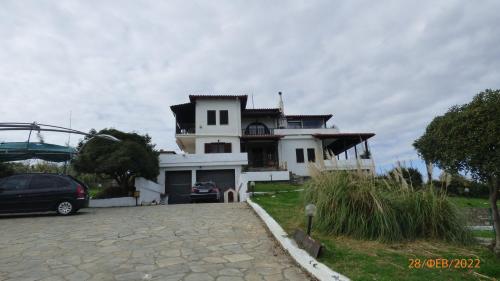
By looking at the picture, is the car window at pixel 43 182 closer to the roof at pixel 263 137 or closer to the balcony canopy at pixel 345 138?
the roof at pixel 263 137

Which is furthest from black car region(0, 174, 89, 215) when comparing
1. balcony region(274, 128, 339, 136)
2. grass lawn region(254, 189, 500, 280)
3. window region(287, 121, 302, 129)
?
window region(287, 121, 302, 129)

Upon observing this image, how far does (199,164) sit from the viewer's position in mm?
23875

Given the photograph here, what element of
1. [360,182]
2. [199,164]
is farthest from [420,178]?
[199,164]

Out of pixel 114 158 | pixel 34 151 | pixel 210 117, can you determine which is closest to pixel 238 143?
pixel 210 117

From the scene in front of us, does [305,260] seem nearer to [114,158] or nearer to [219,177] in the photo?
[114,158]

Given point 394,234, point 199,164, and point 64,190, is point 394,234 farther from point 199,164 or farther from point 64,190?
point 199,164

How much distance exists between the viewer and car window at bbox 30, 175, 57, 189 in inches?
448

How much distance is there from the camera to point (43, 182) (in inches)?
452

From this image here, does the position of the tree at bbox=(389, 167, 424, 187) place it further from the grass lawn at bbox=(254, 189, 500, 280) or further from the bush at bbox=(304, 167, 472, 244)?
the grass lawn at bbox=(254, 189, 500, 280)

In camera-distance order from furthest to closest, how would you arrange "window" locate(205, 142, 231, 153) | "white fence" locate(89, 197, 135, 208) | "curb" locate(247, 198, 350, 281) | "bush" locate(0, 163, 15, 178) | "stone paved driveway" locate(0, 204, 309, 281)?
1. "window" locate(205, 142, 231, 153)
2. "white fence" locate(89, 197, 135, 208)
3. "bush" locate(0, 163, 15, 178)
4. "stone paved driveway" locate(0, 204, 309, 281)
5. "curb" locate(247, 198, 350, 281)

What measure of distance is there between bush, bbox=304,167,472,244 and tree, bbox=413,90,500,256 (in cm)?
76

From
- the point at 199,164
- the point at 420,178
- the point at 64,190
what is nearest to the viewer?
the point at 420,178

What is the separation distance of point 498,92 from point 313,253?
3.63 meters

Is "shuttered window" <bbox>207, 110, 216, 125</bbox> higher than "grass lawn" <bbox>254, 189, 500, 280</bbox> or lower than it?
higher
